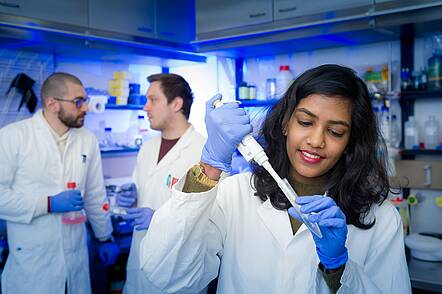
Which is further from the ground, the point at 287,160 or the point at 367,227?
the point at 287,160

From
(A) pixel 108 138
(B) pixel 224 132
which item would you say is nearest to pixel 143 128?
(A) pixel 108 138

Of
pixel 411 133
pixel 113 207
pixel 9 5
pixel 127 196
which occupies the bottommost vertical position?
pixel 113 207

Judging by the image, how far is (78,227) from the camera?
8.11ft

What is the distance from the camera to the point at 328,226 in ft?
3.43

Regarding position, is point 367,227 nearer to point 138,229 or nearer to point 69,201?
point 138,229

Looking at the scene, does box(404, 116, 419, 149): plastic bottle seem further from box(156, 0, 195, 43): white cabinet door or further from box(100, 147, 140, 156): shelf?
box(100, 147, 140, 156): shelf

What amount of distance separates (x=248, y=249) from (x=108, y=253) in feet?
5.31

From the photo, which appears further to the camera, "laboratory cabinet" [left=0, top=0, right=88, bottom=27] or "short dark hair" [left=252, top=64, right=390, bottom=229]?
"laboratory cabinet" [left=0, top=0, right=88, bottom=27]

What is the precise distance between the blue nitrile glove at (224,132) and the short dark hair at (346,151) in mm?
260

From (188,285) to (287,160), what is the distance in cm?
50

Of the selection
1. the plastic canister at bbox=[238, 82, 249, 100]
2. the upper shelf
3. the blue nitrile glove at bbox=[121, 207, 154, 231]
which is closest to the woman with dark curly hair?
the blue nitrile glove at bbox=[121, 207, 154, 231]

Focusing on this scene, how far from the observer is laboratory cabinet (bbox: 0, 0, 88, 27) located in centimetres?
247

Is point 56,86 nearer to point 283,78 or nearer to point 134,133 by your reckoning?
point 134,133

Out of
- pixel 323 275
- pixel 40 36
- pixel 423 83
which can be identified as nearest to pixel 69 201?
pixel 40 36
